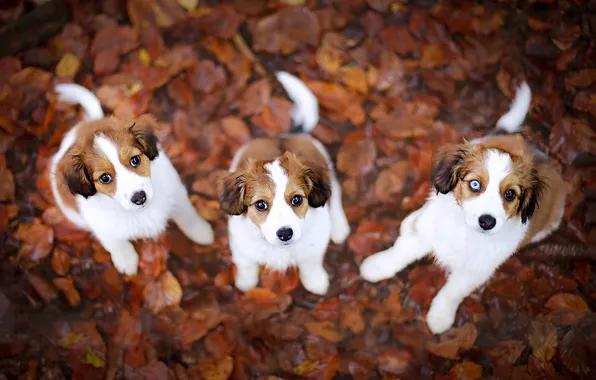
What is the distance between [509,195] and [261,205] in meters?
0.89

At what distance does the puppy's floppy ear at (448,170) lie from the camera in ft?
6.28

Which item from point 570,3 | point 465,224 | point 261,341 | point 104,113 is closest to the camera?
point 465,224

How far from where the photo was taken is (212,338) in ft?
7.77

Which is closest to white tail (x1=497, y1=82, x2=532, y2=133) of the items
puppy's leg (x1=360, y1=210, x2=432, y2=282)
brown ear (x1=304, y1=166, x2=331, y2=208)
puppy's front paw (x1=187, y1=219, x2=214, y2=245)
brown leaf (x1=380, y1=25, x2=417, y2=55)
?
puppy's leg (x1=360, y1=210, x2=432, y2=282)

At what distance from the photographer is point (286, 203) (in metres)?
1.88

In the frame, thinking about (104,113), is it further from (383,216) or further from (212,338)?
(383,216)

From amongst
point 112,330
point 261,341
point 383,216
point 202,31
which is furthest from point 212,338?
point 202,31

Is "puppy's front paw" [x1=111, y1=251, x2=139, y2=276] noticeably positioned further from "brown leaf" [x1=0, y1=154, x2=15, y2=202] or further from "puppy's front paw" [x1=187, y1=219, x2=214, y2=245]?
"brown leaf" [x1=0, y1=154, x2=15, y2=202]

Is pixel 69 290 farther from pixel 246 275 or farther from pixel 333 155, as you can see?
pixel 333 155

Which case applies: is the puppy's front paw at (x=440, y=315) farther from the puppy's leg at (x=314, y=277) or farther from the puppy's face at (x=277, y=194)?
the puppy's face at (x=277, y=194)

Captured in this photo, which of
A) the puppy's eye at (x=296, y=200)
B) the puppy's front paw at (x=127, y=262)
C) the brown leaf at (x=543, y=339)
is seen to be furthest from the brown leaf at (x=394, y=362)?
the puppy's front paw at (x=127, y=262)

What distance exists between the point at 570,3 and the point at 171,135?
221 cm

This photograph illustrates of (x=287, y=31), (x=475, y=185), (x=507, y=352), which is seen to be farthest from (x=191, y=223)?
(x=507, y=352)

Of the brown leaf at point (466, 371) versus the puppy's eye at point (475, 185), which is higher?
the puppy's eye at point (475, 185)
